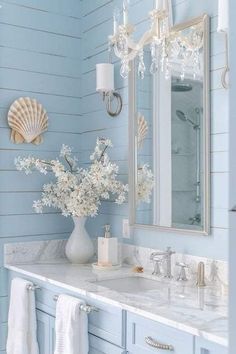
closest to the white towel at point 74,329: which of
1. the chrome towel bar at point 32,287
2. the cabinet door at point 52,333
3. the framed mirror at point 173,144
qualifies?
the cabinet door at point 52,333

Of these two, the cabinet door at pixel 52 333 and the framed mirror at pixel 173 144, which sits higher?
the framed mirror at pixel 173 144

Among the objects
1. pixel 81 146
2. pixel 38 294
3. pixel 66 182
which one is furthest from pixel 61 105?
pixel 38 294

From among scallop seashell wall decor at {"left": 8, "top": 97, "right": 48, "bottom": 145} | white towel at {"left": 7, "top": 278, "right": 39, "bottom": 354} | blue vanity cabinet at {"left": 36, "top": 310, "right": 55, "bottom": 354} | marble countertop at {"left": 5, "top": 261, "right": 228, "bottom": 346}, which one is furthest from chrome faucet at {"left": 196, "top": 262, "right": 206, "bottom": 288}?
scallop seashell wall decor at {"left": 8, "top": 97, "right": 48, "bottom": 145}

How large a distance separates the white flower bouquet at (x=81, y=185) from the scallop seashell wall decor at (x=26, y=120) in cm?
12

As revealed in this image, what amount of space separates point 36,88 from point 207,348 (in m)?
1.88

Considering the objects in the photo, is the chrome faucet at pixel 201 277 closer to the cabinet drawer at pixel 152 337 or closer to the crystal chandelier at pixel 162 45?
the cabinet drawer at pixel 152 337

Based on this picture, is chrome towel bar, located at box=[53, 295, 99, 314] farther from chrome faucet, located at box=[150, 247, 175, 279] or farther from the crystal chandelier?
the crystal chandelier

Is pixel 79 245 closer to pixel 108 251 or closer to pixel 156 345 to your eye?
pixel 108 251

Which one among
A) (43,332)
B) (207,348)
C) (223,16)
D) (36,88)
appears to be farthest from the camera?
(36,88)

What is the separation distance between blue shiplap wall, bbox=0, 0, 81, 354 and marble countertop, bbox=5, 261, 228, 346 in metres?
0.33

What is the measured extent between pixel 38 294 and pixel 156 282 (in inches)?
23.8

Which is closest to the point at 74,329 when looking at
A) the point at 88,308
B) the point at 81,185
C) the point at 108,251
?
the point at 88,308

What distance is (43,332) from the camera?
2.41 m

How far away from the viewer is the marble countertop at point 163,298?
1551 mm
